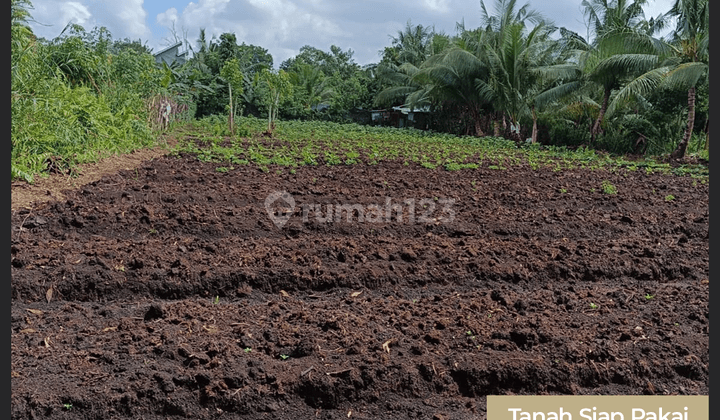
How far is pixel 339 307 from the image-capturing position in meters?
4.43

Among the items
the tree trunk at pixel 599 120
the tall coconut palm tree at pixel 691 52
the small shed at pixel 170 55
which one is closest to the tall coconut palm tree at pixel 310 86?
the small shed at pixel 170 55

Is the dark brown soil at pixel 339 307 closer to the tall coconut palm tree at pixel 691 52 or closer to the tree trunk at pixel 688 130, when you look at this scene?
the tall coconut palm tree at pixel 691 52

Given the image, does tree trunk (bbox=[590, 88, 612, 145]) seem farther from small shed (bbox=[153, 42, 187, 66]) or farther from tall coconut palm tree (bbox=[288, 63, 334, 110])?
small shed (bbox=[153, 42, 187, 66])

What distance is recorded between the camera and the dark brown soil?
128 inches

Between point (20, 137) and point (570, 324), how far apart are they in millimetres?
7884

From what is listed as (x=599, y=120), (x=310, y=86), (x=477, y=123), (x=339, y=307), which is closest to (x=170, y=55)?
(x=310, y=86)

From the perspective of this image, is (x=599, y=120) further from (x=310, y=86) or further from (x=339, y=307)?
(x=310, y=86)

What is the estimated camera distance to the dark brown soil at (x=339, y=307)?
3.24 metres

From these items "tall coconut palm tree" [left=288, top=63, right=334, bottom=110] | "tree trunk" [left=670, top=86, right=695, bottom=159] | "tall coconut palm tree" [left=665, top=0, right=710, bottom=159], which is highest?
"tall coconut palm tree" [left=288, top=63, right=334, bottom=110]

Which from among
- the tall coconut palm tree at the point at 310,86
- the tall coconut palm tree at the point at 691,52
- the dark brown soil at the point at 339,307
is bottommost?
the dark brown soil at the point at 339,307

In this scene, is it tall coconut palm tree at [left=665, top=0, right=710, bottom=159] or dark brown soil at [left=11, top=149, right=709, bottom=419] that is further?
tall coconut palm tree at [left=665, top=0, right=710, bottom=159]

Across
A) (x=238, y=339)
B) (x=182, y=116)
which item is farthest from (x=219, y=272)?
(x=182, y=116)

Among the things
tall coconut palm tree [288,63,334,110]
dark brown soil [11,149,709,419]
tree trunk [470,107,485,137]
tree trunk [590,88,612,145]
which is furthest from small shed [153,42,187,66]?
dark brown soil [11,149,709,419]

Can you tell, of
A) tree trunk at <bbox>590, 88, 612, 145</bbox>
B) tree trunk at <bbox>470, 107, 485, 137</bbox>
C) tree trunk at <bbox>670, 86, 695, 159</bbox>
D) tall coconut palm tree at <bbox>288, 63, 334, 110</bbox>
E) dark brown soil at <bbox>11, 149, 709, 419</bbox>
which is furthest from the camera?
tall coconut palm tree at <bbox>288, 63, 334, 110</bbox>
